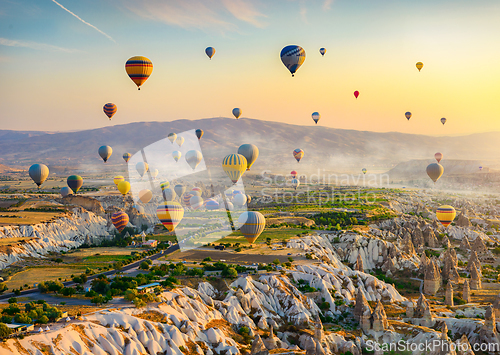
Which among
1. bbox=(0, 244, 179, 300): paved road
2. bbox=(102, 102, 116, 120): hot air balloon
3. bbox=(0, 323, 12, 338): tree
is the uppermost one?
bbox=(102, 102, 116, 120): hot air balloon

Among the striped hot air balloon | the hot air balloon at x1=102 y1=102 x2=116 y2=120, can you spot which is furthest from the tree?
the hot air balloon at x1=102 y1=102 x2=116 y2=120

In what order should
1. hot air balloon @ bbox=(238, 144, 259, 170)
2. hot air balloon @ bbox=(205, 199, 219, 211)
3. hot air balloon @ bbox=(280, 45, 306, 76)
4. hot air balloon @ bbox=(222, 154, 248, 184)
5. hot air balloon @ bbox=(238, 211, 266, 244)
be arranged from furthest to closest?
hot air balloon @ bbox=(205, 199, 219, 211), hot air balloon @ bbox=(238, 144, 259, 170), hot air balloon @ bbox=(222, 154, 248, 184), hot air balloon @ bbox=(280, 45, 306, 76), hot air balloon @ bbox=(238, 211, 266, 244)

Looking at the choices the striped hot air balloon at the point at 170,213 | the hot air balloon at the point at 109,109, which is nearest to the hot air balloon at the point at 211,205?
the hot air balloon at the point at 109,109

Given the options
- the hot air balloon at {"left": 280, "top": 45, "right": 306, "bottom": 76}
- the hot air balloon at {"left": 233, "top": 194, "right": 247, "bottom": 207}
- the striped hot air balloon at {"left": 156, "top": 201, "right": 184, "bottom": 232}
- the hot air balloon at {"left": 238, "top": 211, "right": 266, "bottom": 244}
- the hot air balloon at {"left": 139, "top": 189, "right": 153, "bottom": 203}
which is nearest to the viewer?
the hot air balloon at {"left": 238, "top": 211, "right": 266, "bottom": 244}

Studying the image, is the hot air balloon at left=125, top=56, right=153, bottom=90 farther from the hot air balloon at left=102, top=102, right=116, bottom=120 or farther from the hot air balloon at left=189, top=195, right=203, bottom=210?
the hot air balloon at left=189, top=195, right=203, bottom=210

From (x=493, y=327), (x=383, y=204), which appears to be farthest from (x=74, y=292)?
(x=383, y=204)

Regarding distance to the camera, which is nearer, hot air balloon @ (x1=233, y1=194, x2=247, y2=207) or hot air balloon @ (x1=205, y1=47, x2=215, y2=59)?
hot air balloon @ (x1=205, y1=47, x2=215, y2=59)

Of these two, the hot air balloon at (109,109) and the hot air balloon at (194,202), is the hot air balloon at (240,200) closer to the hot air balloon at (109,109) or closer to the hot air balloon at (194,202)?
the hot air balloon at (194,202)

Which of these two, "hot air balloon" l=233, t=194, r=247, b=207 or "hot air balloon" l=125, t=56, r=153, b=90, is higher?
"hot air balloon" l=125, t=56, r=153, b=90
